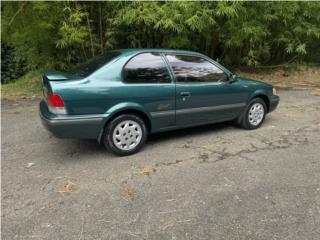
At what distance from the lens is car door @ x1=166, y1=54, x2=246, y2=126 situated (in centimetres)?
459

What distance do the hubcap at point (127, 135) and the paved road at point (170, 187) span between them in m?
0.17

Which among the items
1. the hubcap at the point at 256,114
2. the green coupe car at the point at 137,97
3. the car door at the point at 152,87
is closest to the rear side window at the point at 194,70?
the green coupe car at the point at 137,97

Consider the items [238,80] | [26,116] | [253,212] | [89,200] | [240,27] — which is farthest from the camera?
[240,27]

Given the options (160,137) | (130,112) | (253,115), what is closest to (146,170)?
(130,112)

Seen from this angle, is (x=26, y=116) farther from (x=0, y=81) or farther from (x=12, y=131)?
(x=0, y=81)

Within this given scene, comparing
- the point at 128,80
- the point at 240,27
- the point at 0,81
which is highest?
the point at 240,27

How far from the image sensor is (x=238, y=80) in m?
5.17

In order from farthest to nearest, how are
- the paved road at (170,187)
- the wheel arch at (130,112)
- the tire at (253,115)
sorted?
the tire at (253,115) → the wheel arch at (130,112) → the paved road at (170,187)

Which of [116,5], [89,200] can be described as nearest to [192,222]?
[89,200]

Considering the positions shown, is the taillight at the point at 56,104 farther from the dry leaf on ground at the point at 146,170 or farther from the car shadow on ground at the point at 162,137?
the dry leaf on ground at the point at 146,170

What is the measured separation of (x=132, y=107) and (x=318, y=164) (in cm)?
234

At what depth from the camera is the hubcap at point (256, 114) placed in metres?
5.34

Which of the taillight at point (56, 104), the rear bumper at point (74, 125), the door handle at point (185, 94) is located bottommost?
the rear bumper at point (74, 125)

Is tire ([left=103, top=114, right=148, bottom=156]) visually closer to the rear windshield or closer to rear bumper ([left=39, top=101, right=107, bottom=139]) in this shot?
rear bumper ([left=39, top=101, right=107, bottom=139])
